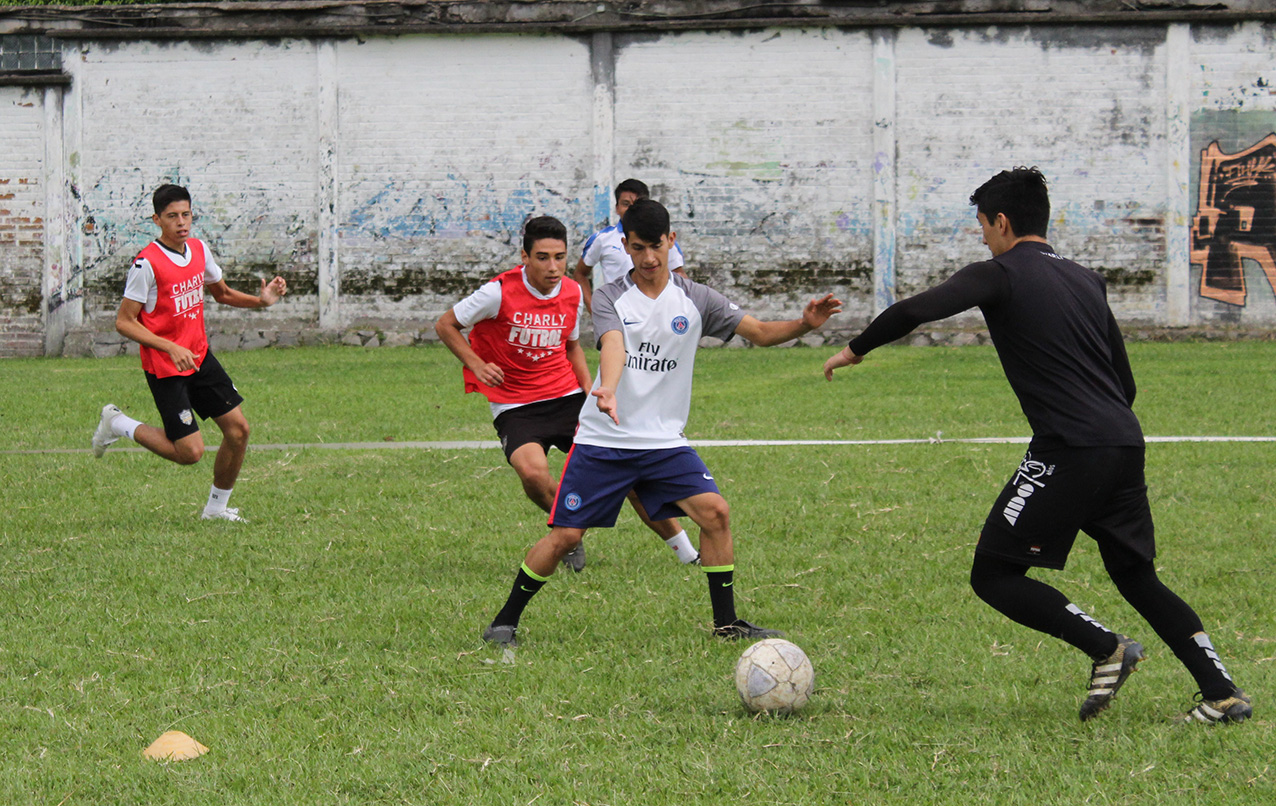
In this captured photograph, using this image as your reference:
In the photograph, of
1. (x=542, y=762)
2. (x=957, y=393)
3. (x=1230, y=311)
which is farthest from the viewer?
(x=1230, y=311)

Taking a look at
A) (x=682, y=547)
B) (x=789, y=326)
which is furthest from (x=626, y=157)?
(x=789, y=326)

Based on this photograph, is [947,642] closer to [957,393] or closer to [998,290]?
[998,290]

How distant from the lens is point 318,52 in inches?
850

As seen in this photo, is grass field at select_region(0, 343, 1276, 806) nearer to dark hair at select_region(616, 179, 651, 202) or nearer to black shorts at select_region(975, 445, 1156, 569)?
black shorts at select_region(975, 445, 1156, 569)

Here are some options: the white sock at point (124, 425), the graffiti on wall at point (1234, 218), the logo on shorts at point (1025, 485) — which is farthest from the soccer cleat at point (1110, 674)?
the graffiti on wall at point (1234, 218)

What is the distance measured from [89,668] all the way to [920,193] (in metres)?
A: 18.0

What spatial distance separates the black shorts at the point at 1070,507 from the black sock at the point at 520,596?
188cm

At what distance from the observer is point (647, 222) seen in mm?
5219

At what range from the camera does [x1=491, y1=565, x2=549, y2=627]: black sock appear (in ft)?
17.3

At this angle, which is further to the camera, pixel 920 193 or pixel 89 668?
pixel 920 193

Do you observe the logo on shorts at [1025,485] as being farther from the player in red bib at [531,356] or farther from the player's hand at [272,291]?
the player's hand at [272,291]

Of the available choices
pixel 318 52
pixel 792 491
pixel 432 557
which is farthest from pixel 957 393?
pixel 318 52

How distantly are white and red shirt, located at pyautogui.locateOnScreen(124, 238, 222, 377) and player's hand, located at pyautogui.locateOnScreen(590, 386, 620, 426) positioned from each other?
3.80 metres

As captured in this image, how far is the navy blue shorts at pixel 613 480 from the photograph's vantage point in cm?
531
